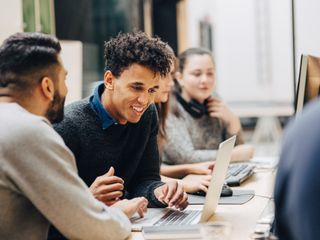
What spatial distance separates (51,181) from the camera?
1370 mm

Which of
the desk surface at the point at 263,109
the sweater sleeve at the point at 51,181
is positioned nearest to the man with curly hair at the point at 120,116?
the sweater sleeve at the point at 51,181

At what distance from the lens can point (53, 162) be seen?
1.37 metres

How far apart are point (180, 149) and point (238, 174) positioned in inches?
21.3

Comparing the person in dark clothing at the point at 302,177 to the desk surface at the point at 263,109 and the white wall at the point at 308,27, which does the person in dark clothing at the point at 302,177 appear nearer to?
the white wall at the point at 308,27

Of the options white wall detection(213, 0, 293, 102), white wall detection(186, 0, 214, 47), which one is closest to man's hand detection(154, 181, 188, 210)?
white wall detection(186, 0, 214, 47)

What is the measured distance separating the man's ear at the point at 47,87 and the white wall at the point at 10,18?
5.70ft

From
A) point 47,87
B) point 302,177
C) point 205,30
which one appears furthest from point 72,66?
point 205,30

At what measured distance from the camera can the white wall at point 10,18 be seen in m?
3.20

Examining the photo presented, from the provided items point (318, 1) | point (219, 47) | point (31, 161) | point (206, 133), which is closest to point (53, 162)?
point (31, 161)

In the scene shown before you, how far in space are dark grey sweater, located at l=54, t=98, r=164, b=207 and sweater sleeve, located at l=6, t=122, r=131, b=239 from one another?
59cm

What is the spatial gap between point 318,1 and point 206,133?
Answer: 6.29ft

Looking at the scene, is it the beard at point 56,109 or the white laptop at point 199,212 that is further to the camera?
the white laptop at point 199,212

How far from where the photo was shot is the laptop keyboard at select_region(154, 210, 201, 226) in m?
1.76

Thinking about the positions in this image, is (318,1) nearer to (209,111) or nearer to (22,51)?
(209,111)
